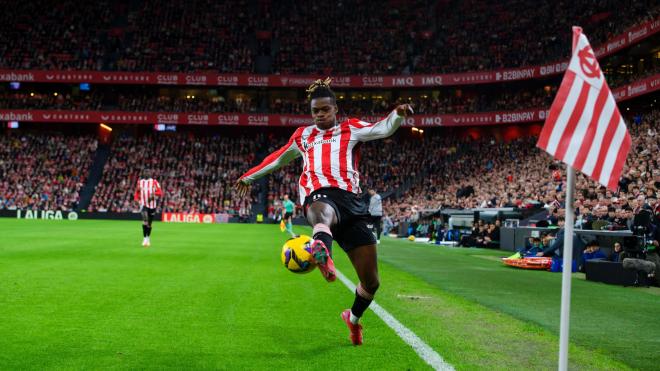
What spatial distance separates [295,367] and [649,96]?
42.3 metres

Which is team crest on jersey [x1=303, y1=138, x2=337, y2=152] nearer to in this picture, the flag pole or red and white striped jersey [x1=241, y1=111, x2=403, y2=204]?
red and white striped jersey [x1=241, y1=111, x2=403, y2=204]

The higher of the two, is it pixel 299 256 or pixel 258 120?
pixel 258 120

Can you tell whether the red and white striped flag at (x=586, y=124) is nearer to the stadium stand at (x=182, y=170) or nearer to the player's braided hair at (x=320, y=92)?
the player's braided hair at (x=320, y=92)

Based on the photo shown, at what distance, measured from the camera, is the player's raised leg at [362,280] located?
5.90m

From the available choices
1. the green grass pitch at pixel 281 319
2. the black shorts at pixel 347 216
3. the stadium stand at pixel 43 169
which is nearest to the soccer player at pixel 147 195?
the green grass pitch at pixel 281 319

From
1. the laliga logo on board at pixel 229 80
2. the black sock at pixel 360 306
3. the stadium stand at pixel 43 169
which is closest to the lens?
the black sock at pixel 360 306

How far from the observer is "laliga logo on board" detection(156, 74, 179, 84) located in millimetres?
58062

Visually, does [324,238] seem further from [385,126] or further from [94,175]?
[94,175]

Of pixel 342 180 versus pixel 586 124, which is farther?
pixel 342 180

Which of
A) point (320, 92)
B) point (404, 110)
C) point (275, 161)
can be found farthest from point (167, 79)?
point (404, 110)

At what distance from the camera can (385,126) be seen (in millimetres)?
5816

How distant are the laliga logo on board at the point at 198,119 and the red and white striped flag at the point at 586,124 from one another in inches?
2170

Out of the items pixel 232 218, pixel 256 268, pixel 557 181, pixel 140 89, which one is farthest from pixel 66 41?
pixel 256 268

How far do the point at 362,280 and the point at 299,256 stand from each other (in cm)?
143
